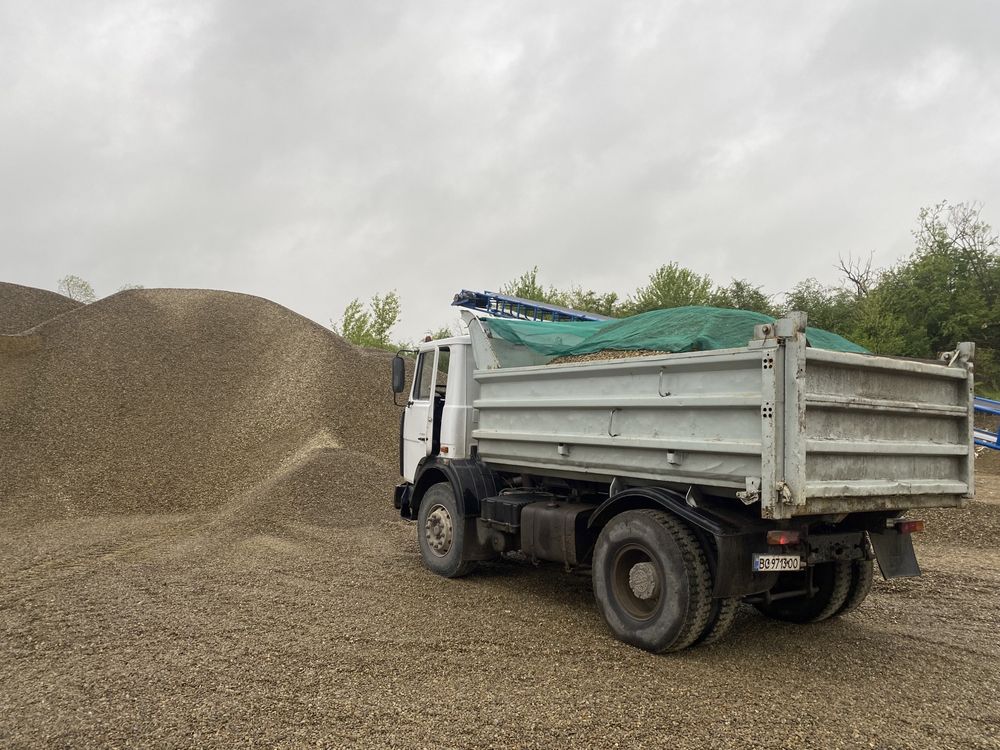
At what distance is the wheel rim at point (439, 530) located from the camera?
820 centimetres

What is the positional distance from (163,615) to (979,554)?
1055cm

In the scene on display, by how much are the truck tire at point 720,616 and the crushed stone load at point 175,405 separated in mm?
10613

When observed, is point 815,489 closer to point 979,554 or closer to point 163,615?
point 163,615

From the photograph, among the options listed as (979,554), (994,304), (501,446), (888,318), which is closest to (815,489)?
(501,446)

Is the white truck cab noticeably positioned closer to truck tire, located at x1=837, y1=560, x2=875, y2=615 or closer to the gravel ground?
the gravel ground

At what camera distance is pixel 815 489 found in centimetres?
483

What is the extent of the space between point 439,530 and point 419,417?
152cm

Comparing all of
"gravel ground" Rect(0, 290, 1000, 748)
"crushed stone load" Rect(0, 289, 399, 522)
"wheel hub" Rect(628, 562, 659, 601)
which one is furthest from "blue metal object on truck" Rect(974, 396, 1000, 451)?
Answer: "crushed stone load" Rect(0, 289, 399, 522)

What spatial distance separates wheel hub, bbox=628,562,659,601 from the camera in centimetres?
554

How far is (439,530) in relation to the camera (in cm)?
837

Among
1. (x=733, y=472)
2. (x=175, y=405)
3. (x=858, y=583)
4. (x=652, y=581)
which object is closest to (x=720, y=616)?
(x=652, y=581)

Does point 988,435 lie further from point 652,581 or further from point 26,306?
point 26,306

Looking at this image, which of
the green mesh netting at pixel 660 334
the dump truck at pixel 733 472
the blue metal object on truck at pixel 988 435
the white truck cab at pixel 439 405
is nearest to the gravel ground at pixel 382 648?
the dump truck at pixel 733 472

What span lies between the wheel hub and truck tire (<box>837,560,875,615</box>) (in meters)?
2.04
